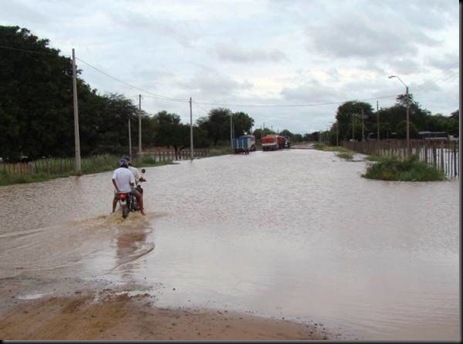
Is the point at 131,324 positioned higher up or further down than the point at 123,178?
further down

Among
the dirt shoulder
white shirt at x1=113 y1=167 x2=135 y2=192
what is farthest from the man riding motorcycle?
the dirt shoulder

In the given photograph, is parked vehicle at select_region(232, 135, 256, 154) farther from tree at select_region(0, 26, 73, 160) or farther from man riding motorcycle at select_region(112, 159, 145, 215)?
man riding motorcycle at select_region(112, 159, 145, 215)

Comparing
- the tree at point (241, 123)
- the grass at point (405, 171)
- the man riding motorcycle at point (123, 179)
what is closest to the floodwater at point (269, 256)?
the man riding motorcycle at point (123, 179)

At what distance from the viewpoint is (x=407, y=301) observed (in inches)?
321

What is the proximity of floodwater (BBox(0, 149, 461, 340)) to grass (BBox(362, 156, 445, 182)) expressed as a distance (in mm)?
8256

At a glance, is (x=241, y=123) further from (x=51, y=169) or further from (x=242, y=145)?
(x=51, y=169)

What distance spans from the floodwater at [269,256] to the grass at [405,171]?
8256 millimetres

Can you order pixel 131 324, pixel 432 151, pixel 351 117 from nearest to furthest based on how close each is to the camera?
pixel 131 324
pixel 432 151
pixel 351 117

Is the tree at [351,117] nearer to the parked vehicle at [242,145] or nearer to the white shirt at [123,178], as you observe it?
the parked vehicle at [242,145]

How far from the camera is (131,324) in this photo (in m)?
7.11

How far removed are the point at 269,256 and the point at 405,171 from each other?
2251cm

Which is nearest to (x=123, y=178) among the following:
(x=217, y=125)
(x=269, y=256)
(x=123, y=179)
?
(x=123, y=179)

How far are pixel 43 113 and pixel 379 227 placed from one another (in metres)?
42.0

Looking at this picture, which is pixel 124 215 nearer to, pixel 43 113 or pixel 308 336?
pixel 308 336
